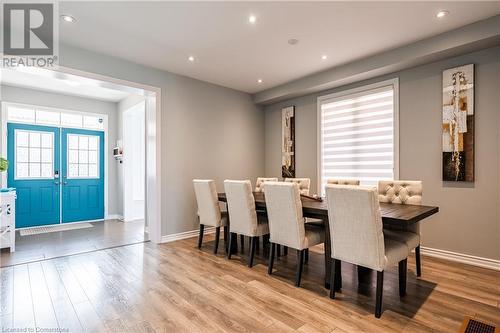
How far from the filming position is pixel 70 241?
428 cm

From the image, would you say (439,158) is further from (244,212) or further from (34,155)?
(34,155)

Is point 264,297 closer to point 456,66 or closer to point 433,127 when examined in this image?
point 433,127

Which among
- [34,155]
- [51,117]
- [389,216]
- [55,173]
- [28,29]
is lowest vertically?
[389,216]

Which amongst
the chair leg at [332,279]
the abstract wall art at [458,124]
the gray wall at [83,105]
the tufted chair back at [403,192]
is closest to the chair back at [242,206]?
the chair leg at [332,279]

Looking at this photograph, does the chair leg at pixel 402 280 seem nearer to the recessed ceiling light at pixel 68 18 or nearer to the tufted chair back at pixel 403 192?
the tufted chair back at pixel 403 192

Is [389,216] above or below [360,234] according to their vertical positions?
above

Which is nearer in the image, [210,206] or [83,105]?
[210,206]

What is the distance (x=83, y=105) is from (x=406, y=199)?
21.5 feet

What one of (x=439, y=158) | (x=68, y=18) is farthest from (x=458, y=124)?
(x=68, y=18)

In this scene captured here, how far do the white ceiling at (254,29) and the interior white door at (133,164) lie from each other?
2.54 meters

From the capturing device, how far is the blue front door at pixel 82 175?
5770 mm

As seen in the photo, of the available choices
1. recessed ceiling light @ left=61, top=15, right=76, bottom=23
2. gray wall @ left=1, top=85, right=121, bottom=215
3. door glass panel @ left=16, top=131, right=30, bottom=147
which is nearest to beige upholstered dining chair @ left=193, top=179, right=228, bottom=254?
recessed ceiling light @ left=61, top=15, right=76, bottom=23

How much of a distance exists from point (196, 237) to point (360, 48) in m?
3.84

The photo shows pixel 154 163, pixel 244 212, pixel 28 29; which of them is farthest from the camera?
pixel 154 163
